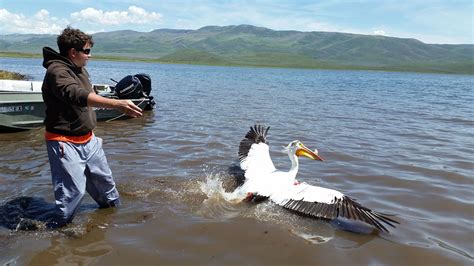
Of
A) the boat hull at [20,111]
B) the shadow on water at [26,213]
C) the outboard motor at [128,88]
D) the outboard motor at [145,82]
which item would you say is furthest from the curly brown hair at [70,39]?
the outboard motor at [145,82]

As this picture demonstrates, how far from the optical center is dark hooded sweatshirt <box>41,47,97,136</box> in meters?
5.09

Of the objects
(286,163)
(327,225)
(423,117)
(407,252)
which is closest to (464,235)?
(407,252)

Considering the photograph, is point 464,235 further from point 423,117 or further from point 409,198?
point 423,117

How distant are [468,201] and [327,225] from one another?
3.09m

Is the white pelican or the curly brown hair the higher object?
the curly brown hair

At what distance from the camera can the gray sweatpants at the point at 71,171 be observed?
5430 millimetres

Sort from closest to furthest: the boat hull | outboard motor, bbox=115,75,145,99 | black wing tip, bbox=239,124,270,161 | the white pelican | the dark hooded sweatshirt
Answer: the dark hooded sweatshirt
the white pelican
black wing tip, bbox=239,124,270,161
the boat hull
outboard motor, bbox=115,75,145,99

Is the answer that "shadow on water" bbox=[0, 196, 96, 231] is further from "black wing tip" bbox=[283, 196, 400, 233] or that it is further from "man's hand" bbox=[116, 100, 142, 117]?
"black wing tip" bbox=[283, 196, 400, 233]

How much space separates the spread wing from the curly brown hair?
3.95 metres

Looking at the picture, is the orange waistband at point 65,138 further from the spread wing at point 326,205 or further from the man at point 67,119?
the spread wing at point 326,205

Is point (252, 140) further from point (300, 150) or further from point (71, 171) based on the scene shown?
point (71, 171)

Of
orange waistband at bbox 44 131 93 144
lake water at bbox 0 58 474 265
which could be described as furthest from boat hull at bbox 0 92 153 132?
orange waistband at bbox 44 131 93 144

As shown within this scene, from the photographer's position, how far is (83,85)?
556 centimetres

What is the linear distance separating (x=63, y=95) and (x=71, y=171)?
3.44 feet
